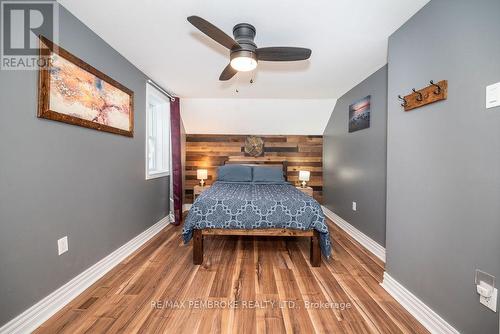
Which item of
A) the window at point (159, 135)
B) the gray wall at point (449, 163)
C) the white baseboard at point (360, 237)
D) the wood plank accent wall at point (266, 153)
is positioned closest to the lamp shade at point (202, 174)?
the wood plank accent wall at point (266, 153)

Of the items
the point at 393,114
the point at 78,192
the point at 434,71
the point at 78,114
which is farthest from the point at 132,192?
the point at 434,71

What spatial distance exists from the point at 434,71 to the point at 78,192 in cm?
289

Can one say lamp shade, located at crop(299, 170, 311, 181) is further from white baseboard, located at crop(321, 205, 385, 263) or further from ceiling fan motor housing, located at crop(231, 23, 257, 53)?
ceiling fan motor housing, located at crop(231, 23, 257, 53)

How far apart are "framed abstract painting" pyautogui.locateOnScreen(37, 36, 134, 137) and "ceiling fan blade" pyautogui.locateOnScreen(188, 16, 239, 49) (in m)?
1.08

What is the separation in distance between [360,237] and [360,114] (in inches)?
68.6

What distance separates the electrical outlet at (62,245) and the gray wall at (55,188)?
3 centimetres

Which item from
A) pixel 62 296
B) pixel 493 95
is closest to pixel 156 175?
pixel 62 296

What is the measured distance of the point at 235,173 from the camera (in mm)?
3898

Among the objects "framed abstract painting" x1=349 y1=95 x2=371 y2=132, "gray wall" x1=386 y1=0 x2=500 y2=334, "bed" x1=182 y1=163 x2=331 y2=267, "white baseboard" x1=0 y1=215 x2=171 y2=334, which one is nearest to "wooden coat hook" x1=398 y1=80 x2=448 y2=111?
"gray wall" x1=386 y1=0 x2=500 y2=334

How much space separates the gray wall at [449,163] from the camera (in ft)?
3.57

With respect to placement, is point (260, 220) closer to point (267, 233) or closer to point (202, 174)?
point (267, 233)

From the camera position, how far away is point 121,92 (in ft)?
7.52

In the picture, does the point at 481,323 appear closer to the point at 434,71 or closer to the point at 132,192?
the point at 434,71

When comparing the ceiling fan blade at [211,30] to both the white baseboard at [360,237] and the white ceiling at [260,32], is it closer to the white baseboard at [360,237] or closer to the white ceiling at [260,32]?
the white ceiling at [260,32]
